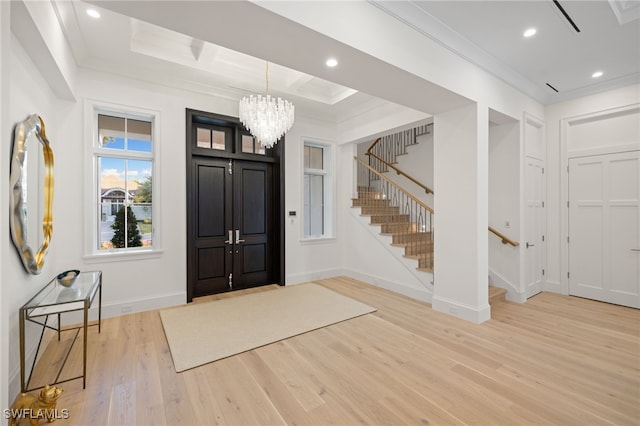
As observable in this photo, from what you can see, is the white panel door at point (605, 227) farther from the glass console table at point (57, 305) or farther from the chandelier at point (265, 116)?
the glass console table at point (57, 305)

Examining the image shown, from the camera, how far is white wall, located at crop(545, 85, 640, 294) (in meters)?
4.25

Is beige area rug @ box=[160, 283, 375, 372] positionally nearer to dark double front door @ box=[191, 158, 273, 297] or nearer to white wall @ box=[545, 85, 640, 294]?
dark double front door @ box=[191, 158, 273, 297]

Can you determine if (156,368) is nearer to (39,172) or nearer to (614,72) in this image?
(39,172)

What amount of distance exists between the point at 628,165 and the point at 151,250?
6867 millimetres

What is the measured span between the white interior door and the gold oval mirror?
19.1 ft

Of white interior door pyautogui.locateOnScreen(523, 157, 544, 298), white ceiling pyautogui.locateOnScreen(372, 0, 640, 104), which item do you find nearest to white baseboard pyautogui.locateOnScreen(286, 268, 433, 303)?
white interior door pyautogui.locateOnScreen(523, 157, 544, 298)

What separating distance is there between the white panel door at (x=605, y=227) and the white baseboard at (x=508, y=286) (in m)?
1.10

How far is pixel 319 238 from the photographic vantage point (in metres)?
5.68

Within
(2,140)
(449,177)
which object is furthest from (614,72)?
(2,140)

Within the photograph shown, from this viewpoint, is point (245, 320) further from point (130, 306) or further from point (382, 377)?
point (382, 377)

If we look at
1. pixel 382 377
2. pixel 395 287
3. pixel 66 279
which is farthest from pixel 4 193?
pixel 395 287

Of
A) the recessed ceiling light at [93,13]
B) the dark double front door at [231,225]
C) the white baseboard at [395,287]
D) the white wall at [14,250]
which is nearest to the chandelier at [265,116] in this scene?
the dark double front door at [231,225]

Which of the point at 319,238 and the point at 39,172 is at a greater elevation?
the point at 39,172

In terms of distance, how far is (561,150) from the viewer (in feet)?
15.2
